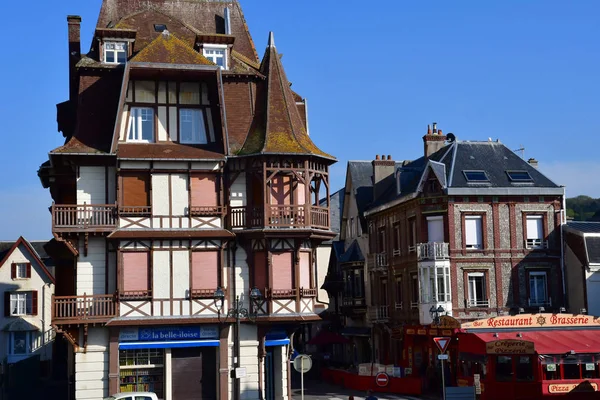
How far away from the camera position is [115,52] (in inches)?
1369

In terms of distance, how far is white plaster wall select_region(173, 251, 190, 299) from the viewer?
32.9 m

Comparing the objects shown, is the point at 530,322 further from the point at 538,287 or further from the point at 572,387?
the point at 538,287

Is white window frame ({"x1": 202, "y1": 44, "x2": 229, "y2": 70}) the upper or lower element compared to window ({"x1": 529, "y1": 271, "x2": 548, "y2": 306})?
upper

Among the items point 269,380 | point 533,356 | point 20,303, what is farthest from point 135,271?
point 20,303

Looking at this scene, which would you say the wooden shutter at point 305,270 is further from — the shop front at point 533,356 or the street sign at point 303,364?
the shop front at point 533,356

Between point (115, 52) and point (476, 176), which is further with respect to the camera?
point (476, 176)

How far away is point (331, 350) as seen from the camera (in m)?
64.6

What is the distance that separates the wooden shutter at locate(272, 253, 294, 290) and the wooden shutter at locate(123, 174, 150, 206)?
5.28 metres

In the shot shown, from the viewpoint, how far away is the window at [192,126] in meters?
34.3

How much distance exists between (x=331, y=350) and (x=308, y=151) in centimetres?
3359

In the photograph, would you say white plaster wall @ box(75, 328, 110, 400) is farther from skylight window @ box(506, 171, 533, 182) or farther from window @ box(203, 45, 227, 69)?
skylight window @ box(506, 171, 533, 182)

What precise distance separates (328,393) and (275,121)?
47.6 ft

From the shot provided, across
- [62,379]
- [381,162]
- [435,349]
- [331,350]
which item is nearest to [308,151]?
[435,349]

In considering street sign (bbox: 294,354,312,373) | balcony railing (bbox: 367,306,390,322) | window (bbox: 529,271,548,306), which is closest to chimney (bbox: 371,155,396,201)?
balcony railing (bbox: 367,306,390,322)
